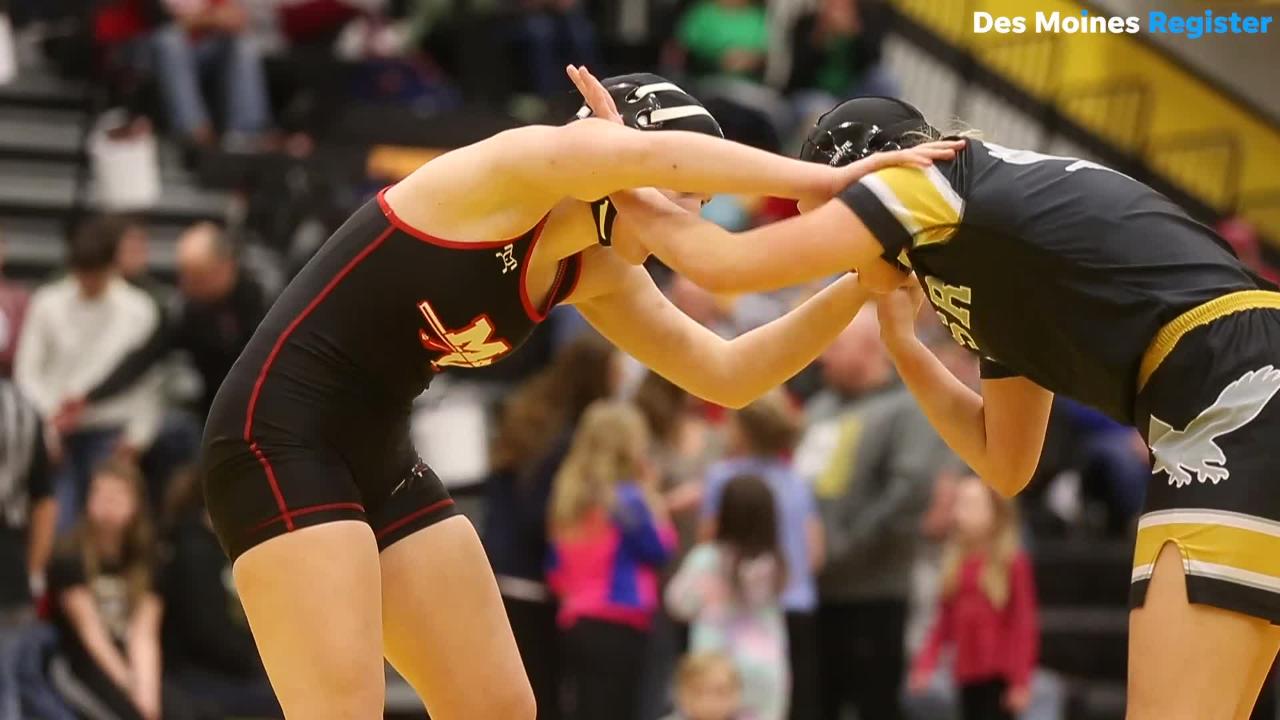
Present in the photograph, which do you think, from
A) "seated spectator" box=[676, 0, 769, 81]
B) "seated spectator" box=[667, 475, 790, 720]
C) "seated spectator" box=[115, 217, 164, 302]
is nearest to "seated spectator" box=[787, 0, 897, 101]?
"seated spectator" box=[676, 0, 769, 81]

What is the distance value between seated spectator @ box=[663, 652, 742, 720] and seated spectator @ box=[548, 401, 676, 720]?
1.44 feet

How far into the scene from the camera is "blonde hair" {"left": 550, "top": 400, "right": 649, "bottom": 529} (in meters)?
7.72

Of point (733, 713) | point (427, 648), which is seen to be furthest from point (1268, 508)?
point (733, 713)

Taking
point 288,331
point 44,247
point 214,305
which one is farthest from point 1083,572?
point 288,331

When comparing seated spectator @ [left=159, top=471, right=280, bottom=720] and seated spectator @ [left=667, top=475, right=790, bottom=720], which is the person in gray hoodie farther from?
seated spectator @ [left=159, top=471, right=280, bottom=720]

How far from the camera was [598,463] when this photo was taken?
7723mm

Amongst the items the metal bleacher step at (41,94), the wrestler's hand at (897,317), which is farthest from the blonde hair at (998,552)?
the metal bleacher step at (41,94)

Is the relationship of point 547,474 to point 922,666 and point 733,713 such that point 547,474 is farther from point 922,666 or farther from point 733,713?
point 922,666

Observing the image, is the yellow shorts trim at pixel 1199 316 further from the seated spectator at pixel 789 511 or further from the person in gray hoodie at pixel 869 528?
the person in gray hoodie at pixel 869 528

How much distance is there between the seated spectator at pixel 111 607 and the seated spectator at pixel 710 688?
7.58 feet

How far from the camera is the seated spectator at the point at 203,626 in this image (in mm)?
8438

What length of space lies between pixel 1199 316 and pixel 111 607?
5.51 metres

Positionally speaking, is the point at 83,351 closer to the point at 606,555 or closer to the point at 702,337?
the point at 606,555

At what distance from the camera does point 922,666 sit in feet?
28.3
